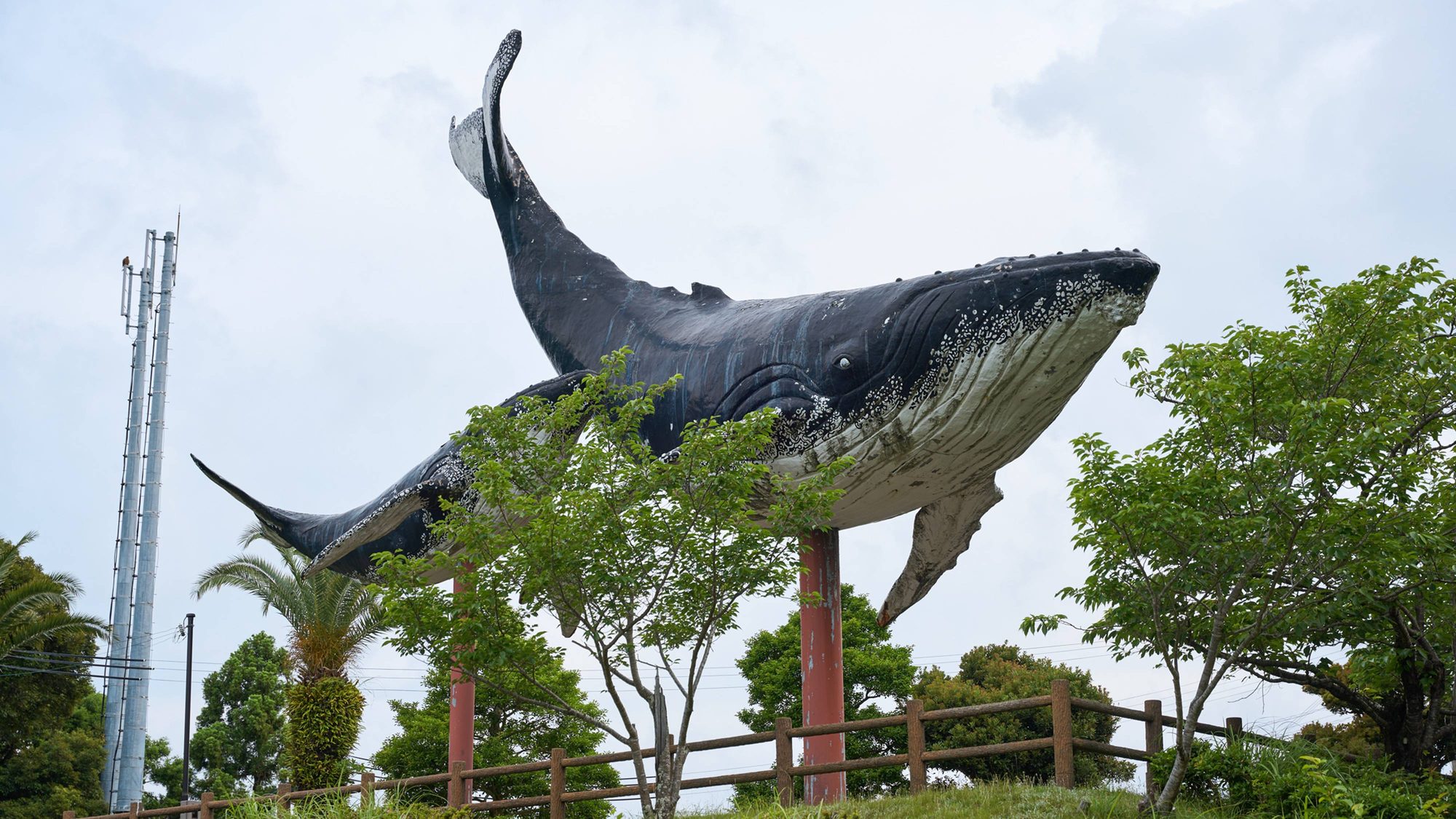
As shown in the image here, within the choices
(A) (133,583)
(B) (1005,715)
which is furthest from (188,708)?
(B) (1005,715)

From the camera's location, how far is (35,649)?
25484 millimetres

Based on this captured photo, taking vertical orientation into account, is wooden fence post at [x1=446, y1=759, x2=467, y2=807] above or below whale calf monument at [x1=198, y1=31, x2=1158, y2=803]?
below

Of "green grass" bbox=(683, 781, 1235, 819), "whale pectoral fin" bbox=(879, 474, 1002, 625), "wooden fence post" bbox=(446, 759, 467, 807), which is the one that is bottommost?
"green grass" bbox=(683, 781, 1235, 819)

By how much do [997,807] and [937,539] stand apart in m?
3.79

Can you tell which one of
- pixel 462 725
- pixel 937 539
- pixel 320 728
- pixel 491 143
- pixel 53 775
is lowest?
pixel 53 775

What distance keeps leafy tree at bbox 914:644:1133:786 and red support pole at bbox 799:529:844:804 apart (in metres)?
5.84

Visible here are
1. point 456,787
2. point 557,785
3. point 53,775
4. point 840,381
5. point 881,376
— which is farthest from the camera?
point 53,775

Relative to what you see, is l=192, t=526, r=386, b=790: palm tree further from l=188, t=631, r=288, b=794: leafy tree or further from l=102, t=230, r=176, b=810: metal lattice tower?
l=188, t=631, r=288, b=794: leafy tree

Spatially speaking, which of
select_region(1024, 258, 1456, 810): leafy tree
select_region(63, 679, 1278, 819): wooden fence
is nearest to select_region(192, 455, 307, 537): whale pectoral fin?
select_region(63, 679, 1278, 819): wooden fence

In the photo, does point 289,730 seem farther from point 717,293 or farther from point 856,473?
point 856,473

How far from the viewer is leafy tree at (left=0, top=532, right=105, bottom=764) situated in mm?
24203

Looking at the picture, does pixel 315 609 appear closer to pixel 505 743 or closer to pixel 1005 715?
pixel 505 743

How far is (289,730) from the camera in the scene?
1848 centimetres

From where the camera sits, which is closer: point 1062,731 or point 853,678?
point 1062,731
